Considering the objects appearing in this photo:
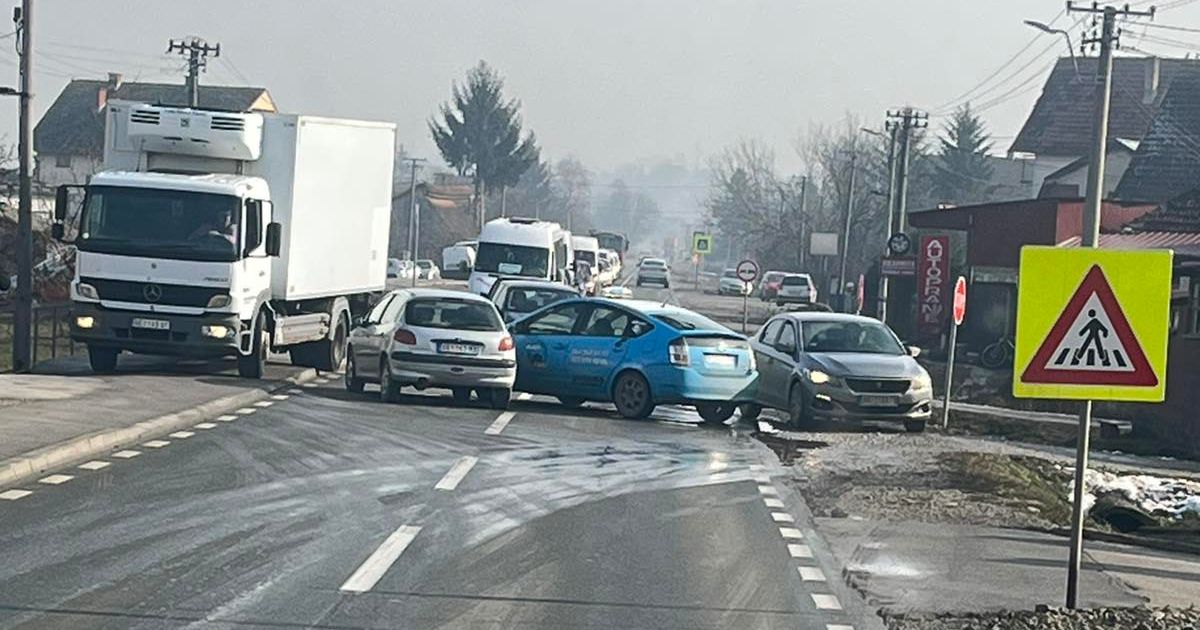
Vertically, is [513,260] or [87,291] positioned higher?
[513,260]

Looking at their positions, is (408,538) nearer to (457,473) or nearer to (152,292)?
(457,473)

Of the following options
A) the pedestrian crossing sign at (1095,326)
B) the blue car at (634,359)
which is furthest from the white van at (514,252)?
the pedestrian crossing sign at (1095,326)

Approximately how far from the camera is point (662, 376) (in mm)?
22781

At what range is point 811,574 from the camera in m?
11.4

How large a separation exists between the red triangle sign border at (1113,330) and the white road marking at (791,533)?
12.4ft

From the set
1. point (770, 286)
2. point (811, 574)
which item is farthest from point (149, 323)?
point (770, 286)

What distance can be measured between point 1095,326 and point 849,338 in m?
14.6

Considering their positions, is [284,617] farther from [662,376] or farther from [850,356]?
[850,356]

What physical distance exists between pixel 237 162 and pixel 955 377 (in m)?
22.0

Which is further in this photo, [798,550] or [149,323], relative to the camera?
[149,323]

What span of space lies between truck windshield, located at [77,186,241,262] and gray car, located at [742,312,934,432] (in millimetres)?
7804

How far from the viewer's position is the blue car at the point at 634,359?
74.7 feet

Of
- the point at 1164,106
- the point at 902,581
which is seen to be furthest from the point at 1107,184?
the point at 902,581

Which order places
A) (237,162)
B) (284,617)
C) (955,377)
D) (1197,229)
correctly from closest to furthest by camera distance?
(284,617)
(237,162)
(1197,229)
(955,377)
